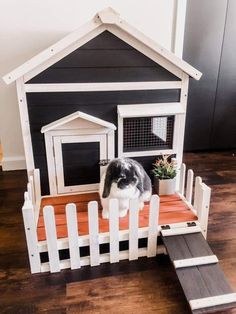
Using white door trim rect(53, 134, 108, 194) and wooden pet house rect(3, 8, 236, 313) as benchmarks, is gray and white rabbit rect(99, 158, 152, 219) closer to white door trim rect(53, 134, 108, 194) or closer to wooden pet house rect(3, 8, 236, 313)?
wooden pet house rect(3, 8, 236, 313)

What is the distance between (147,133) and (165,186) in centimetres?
33

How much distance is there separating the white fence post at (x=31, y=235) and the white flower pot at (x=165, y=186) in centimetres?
74

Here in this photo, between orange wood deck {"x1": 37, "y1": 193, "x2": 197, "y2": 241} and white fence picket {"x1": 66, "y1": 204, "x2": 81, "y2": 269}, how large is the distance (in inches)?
2.6

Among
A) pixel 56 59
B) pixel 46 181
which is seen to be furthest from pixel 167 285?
pixel 56 59

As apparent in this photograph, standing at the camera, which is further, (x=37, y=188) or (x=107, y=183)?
(x=37, y=188)

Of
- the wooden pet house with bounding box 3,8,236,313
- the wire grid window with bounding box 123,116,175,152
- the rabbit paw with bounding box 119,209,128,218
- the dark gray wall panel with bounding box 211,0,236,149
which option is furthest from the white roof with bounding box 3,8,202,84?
the dark gray wall panel with bounding box 211,0,236,149

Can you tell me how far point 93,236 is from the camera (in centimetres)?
119

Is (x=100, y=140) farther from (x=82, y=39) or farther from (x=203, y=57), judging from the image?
(x=203, y=57)

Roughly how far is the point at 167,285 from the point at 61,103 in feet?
3.38

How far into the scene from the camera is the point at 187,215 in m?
1.37

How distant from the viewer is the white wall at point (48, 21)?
1.83 m

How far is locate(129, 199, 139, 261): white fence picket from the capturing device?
118cm

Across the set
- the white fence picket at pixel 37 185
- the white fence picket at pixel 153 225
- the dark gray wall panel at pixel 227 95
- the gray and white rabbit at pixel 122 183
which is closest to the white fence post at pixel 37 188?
the white fence picket at pixel 37 185

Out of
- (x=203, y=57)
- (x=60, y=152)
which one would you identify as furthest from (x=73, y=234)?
(x=203, y=57)
